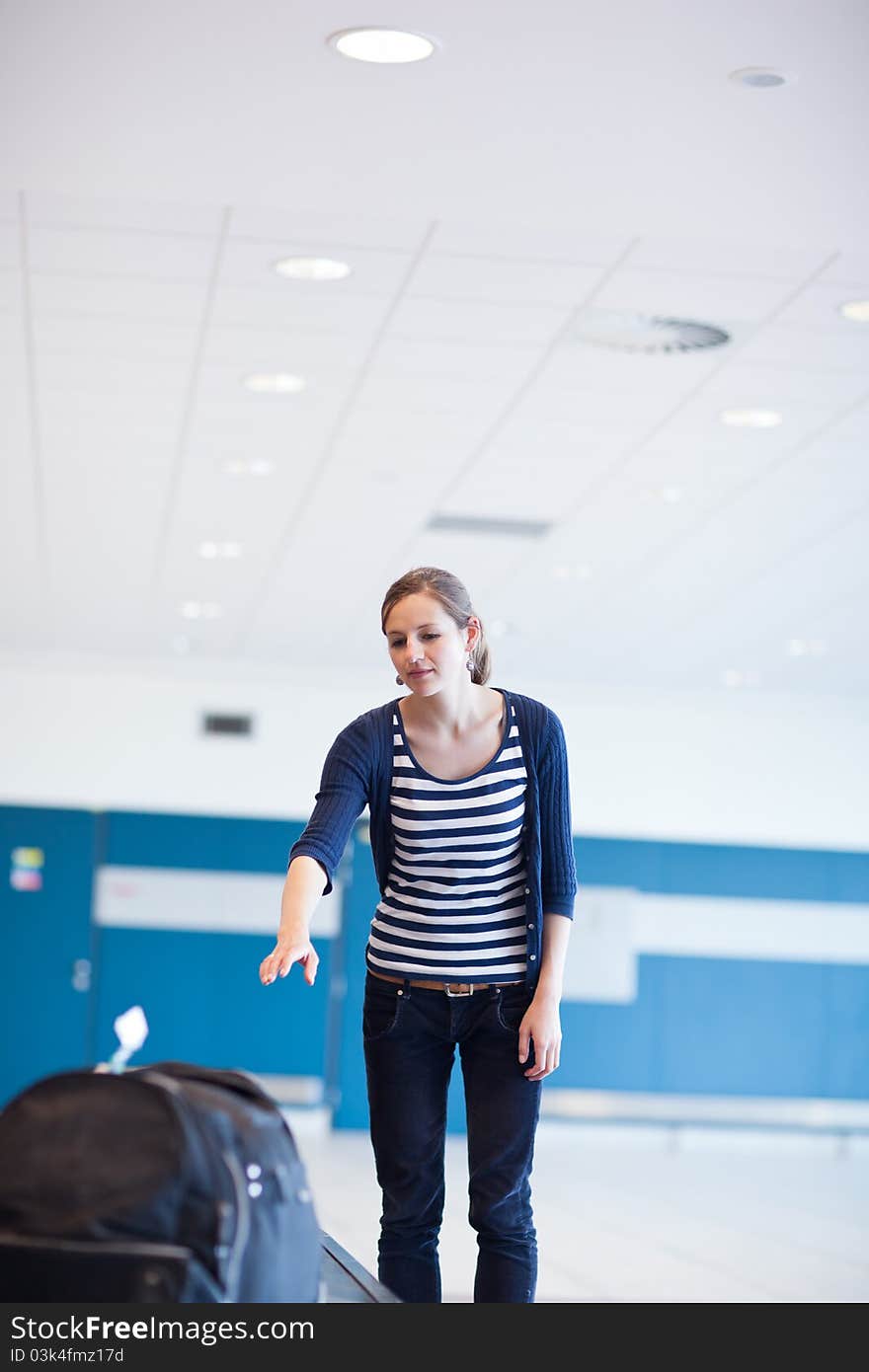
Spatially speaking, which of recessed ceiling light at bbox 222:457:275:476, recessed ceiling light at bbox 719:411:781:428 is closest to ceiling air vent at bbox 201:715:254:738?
recessed ceiling light at bbox 222:457:275:476

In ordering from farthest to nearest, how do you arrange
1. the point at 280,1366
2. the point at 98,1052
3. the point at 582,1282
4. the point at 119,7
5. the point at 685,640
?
the point at 98,1052 → the point at 685,640 → the point at 582,1282 → the point at 119,7 → the point at 280,1366

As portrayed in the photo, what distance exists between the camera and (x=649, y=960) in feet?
41.8

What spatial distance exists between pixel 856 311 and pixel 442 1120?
3.18m

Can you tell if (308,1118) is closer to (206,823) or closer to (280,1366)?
(206,823)

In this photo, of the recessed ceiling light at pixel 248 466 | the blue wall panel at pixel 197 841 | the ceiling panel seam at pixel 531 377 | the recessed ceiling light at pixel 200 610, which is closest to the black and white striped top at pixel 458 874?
the ceiling panel seam at pixel 531 377

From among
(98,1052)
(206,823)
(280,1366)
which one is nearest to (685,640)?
(206,823)

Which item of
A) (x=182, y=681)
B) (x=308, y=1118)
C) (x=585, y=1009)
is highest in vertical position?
(x=182, y=681)

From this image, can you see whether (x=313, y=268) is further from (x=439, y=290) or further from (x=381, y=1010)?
(x=381, y=1010)

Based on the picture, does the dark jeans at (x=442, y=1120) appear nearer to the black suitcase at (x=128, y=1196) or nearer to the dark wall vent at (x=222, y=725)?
the black suitcase at (x=128, y=1196)

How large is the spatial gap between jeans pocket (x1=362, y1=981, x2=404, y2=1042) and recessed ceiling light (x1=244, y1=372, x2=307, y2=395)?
3.45 meters

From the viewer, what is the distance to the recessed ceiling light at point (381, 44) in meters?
3.56

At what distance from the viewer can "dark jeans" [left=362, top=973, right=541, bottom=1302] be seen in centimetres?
273

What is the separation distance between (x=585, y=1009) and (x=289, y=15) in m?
9.91

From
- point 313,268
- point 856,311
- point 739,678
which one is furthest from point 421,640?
point 739,678
